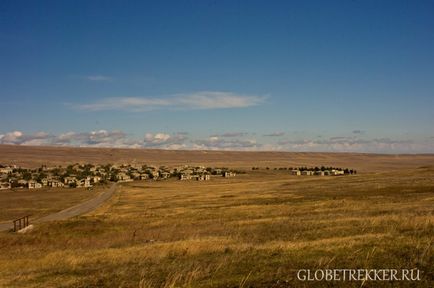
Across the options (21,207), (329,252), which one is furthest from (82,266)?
(21,207)

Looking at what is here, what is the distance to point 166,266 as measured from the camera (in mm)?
16297

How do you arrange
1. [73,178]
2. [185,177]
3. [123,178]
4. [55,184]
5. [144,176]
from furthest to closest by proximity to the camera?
[144,176]
[185,177]
[123,178]
[73,178]
[55,184]

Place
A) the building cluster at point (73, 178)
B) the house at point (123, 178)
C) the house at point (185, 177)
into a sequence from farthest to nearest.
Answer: the house at point (185, 177), the house at point (123, 178), the building cluster at point (73, 178)

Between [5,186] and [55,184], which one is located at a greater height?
[5,186]

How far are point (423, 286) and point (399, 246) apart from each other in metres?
4.94

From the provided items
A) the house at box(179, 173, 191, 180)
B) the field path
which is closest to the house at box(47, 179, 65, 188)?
the house at box(179, 173, 191, 180)

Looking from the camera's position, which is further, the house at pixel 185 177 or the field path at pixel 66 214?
the house at pixel 185 177

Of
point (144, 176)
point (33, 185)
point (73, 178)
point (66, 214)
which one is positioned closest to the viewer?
point (66, 214)

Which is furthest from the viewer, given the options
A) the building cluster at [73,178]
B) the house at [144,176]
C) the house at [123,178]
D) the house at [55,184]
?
the house at [144,176]

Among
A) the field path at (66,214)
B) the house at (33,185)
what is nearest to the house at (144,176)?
the house at (33,185)

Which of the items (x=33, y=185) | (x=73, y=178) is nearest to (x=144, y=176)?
(x=73, y=178)

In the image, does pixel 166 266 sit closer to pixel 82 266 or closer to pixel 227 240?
pixel 82 266

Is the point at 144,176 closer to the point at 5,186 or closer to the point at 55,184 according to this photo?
the point at 55,184

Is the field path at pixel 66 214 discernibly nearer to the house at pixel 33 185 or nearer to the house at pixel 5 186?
the house at pixel 33 185
